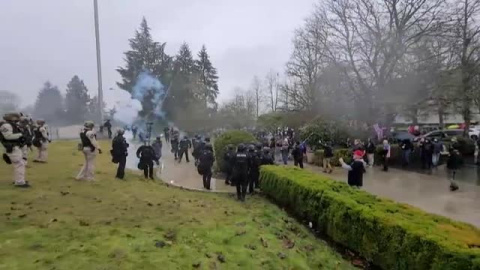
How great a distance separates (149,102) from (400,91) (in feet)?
52.0

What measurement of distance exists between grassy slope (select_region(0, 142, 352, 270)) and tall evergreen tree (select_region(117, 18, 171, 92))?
2956 cm

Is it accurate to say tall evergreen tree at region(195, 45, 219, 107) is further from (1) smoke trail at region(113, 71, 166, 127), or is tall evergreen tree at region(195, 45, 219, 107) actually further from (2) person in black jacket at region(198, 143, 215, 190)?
(2) person in black jacket at region(198, 143, 215, 190)

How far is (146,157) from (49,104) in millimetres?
48758


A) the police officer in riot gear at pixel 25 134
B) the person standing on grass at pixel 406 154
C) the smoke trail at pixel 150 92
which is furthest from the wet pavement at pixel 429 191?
the smoke trail at pixel 150 92

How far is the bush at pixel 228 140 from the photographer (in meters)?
17.2

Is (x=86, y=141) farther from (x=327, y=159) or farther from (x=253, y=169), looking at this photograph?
(x=327, y=159)

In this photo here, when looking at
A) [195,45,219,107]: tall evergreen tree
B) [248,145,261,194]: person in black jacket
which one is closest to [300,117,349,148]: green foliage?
[248,145,261,194]: person in black jacket

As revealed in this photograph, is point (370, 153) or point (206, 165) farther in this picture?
point (370, 153)

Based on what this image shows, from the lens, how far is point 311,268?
654 centimetres

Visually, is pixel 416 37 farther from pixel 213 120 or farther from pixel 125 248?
pixel 125 248

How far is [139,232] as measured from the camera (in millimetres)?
6570

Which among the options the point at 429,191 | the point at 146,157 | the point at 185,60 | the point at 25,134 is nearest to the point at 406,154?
the point at 429,191

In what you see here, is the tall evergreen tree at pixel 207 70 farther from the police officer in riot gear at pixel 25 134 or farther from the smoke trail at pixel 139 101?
the police officer in riot gear at pixel 25 134

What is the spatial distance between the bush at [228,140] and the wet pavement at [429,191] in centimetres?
436
